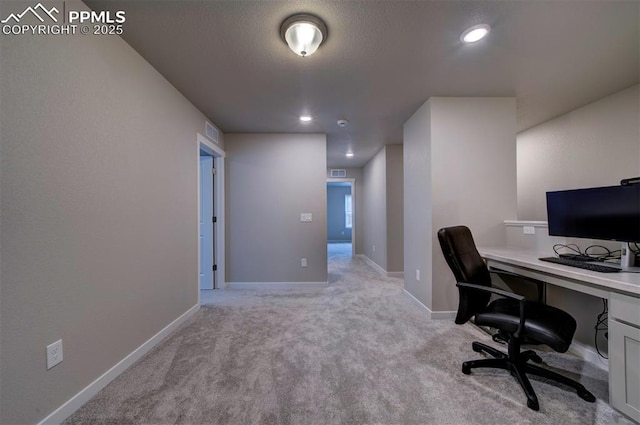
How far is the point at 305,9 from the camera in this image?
5.14 ft

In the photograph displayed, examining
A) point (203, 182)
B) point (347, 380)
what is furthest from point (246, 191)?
point (347, 380)

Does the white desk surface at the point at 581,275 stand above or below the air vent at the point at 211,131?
below

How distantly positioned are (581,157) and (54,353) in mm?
5064

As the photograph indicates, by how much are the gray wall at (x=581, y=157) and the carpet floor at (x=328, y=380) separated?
48cm

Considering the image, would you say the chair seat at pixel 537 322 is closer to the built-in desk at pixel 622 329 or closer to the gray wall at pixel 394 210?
the built-in desk at pixel 622 329

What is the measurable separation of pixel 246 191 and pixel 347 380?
10.0 ft

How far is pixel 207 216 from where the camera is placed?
3.92 meters

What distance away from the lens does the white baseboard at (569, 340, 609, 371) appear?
1865 millimetres

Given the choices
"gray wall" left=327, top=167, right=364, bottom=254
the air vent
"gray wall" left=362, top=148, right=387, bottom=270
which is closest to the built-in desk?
"gray wall" left=362, top=148, right=387, bottom=270

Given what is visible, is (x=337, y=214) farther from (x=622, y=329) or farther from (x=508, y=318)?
(x=622, y=329)

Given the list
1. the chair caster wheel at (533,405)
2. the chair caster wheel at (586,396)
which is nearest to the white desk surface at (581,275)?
the chair caster wheel at (586,396)

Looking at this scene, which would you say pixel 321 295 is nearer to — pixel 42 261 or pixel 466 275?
pixel 466 275

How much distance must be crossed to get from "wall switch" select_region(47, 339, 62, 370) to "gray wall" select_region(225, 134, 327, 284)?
8.52 ft

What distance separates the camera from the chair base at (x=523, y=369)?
59.1 inches
